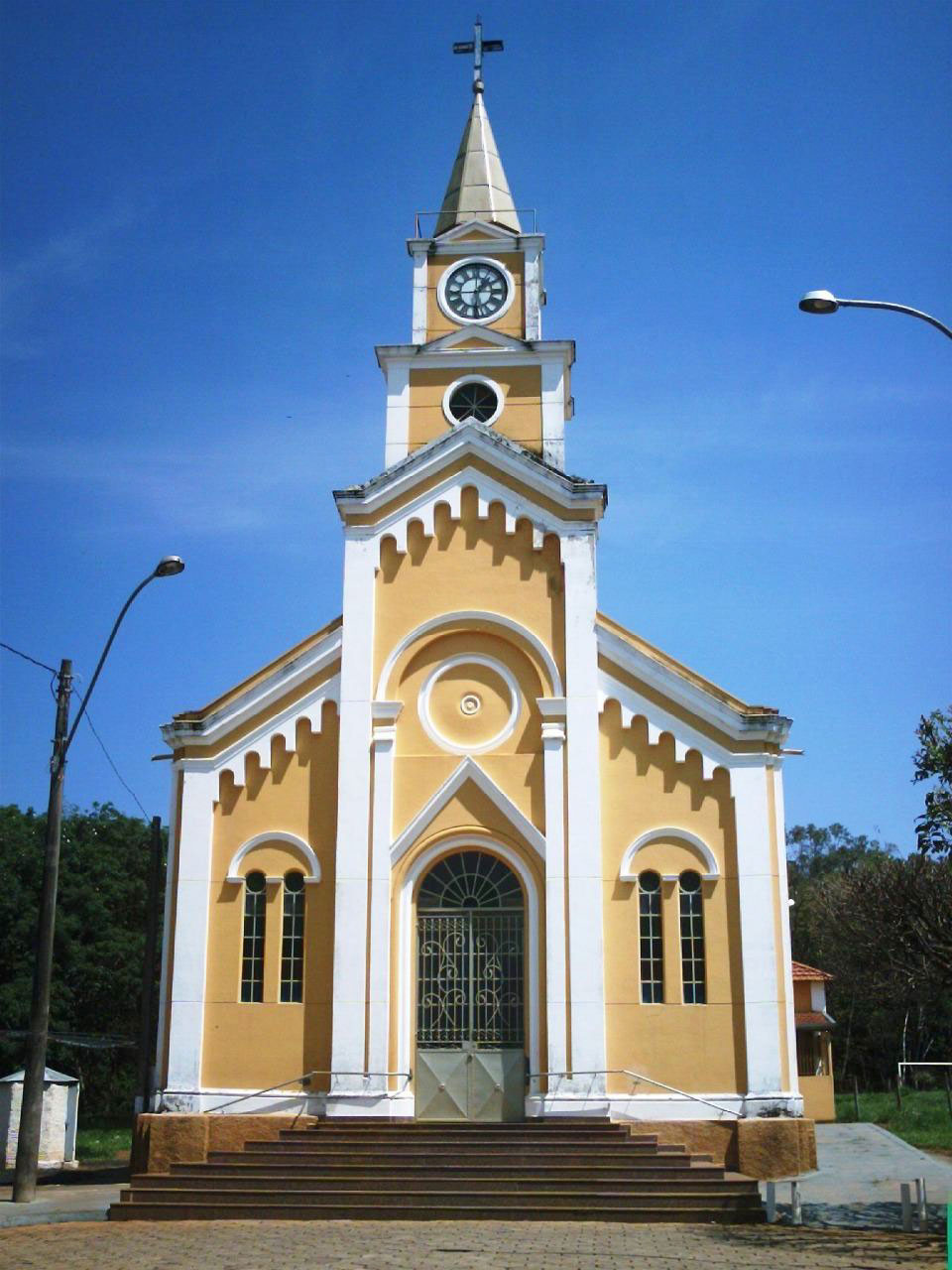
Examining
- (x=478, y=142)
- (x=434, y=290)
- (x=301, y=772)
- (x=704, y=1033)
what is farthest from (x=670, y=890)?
(x=478, y=142)

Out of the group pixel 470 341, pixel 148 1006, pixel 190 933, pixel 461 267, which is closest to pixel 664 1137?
pixel 190 933

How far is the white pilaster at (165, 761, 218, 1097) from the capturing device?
67.5ft

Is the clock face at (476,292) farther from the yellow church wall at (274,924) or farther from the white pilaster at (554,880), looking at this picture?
the yellow church wall at (274,924)

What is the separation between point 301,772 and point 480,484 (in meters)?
5.86

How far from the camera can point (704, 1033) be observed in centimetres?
1997

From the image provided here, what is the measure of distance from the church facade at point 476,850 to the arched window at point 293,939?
4cm

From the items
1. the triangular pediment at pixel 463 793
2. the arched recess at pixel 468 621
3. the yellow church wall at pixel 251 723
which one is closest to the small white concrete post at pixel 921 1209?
the triangular pediment at pixel 463 793

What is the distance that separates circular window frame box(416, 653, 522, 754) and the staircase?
5885 millimetres

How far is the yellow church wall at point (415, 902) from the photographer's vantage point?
2042 cm

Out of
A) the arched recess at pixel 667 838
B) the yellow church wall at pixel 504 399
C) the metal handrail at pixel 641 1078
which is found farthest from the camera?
the yellow church wall at pixel 504 399

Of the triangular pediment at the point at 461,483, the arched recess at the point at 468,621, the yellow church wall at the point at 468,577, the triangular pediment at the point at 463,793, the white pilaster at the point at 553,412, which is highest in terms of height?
the white pilaster at the point at 553,412

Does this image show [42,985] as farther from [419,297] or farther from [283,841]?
[419,297]

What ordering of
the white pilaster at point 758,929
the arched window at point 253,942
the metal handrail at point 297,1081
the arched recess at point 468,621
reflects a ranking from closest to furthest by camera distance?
the white pilaster at point 758,929, the metal handrail at point 297,1081, the arched window at point 253,942, the arched recess at point 468,621

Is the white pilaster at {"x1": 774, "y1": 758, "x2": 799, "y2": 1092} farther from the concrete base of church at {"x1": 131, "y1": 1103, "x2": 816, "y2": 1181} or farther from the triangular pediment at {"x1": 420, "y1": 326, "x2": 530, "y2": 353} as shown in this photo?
the triangular pediment at {"x1": 420, "y1": 326, "x2": 530, "y2": 353}
